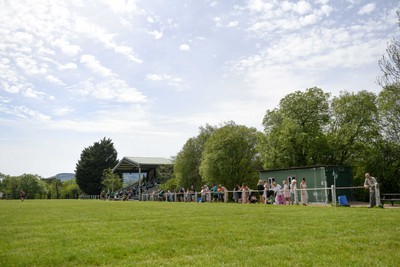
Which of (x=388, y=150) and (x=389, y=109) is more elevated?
(x=389, y=109)

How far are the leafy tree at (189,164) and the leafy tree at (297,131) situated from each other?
13067 mm

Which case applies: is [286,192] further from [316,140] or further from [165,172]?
[165,172]

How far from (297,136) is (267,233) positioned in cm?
3467

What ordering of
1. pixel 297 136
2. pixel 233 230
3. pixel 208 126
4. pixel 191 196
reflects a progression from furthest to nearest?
pixel 208 126 → pixel 297 136 → pixel 191 196 → pixel 233 230

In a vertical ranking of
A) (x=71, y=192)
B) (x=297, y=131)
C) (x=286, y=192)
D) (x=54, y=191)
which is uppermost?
(x=297, y=131)

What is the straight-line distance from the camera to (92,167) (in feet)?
282

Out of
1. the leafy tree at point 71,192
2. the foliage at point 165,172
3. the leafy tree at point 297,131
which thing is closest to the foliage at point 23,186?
the leafy tree at point 71,192

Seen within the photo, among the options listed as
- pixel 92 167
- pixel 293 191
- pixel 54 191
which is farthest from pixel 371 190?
pixel 54 191

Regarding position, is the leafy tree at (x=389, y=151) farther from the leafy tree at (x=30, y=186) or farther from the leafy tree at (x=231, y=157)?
the leafy tree at (x=30, y=186)

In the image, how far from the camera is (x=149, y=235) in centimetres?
838

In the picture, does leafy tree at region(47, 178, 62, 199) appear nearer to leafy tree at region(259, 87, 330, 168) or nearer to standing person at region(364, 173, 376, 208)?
leafy tree at region(259, 87, 330, 168)

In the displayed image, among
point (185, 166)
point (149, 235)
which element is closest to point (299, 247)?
point (149, 235)

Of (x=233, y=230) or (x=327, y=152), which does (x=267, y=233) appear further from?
(x=327, y=152)

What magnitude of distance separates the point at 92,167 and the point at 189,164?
129 ft
